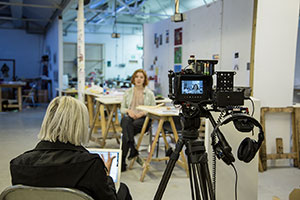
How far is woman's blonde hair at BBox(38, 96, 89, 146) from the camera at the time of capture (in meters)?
1.39

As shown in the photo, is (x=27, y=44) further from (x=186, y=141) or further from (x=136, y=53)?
(x=186, y=141)

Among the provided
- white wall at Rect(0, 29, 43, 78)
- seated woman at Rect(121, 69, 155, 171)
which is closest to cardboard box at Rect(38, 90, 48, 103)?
white wall at Rect(0, 29, 43, 78)

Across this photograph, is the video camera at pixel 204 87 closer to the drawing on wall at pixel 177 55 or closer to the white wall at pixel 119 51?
the drawing on wall at pixel 177 55

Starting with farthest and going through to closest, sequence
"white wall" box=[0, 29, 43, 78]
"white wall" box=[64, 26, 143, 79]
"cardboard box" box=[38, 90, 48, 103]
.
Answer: "white wall" box=[64, 26, 143, 79]
"white wall" box=[0, 29, 43, 78]
"cardboard box" box=[38, 90, 48, 103]

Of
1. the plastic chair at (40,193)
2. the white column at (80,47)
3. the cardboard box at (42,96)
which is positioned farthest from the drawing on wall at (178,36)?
the cardboard box at (42,96)

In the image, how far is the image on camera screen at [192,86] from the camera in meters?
1.75

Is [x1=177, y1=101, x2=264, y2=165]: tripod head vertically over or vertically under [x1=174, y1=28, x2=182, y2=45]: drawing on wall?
under

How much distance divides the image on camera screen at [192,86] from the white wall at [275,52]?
205cm

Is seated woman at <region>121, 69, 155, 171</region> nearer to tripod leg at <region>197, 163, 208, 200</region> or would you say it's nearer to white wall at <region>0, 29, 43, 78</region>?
tripod leg at <region>197, 163, 208, 200</region>

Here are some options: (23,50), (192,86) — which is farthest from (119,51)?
(192,86)

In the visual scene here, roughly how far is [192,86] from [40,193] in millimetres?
991

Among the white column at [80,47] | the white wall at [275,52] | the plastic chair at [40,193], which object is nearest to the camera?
the plastic chair at [40,193]

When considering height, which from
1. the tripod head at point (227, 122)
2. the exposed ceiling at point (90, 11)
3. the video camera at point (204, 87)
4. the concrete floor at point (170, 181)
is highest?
the exposed ceiling at point (90, 11)

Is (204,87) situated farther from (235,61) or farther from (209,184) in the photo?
(235,61)
